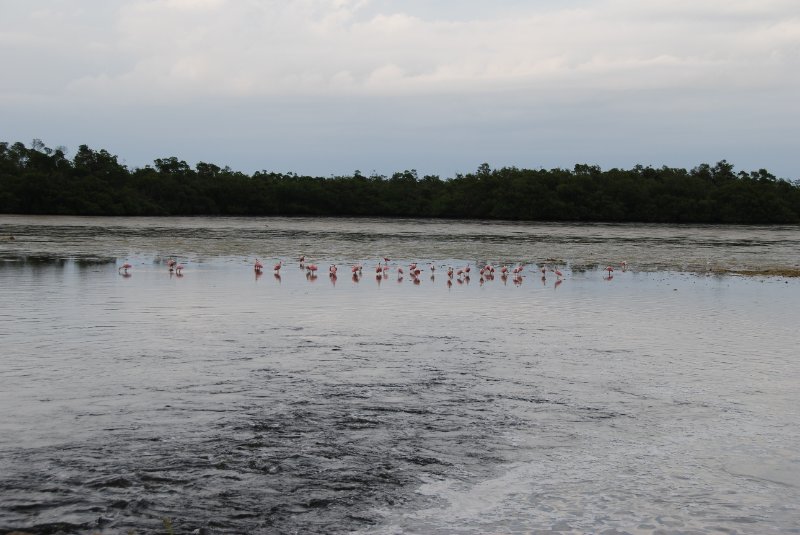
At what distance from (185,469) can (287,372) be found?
4.27 m

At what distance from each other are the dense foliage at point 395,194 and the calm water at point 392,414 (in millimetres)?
83063

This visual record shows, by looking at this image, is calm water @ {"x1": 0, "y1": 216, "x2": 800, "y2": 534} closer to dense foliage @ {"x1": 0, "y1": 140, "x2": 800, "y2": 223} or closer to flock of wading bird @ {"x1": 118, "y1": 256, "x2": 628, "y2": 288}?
flock of wading bird @ {"x1": 118, "y1": 256, "x2": 628, "y2": 288}

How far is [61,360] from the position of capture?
40.7ft

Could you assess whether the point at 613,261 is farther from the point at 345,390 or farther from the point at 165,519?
the point at 165,519

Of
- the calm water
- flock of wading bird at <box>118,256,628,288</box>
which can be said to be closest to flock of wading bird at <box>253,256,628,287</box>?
flock of wading bird at <box>118,256,628,288</box>

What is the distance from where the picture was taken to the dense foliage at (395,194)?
9944cm

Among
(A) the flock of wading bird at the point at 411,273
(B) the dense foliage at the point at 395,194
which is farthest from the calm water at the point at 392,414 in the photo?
(B) the dense foliage at the point at 395,194

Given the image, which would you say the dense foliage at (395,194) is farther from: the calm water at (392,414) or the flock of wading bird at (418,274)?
the calm water at (392,414)

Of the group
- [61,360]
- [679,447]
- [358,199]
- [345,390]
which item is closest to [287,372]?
[345,390]

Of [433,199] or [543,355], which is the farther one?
[433,199]

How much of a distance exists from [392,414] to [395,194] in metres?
115

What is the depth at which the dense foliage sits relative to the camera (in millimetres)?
99438

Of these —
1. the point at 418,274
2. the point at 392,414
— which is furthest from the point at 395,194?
the point at 392,414

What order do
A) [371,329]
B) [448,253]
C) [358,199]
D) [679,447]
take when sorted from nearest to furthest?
[679,447], [371,329], [448,253], [358,199]
